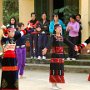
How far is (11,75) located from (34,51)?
666 cm

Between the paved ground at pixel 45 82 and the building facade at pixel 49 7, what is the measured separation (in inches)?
107

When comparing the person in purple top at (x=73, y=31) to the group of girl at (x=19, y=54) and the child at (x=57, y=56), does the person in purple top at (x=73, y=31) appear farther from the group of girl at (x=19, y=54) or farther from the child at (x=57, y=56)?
the child at (x=57, y=56)

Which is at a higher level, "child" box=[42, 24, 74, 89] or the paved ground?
"child" box=[42, 24, 74, 89]

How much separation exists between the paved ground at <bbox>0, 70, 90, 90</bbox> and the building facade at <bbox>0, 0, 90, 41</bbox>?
8.88 ft

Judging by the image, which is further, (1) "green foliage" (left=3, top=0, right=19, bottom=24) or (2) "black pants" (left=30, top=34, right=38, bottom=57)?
(1) "green foliage" (left=3, top=0, right=19, bottom=24)

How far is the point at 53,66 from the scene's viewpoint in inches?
413

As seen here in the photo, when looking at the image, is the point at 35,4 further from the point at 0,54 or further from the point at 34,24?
the point at 0,54

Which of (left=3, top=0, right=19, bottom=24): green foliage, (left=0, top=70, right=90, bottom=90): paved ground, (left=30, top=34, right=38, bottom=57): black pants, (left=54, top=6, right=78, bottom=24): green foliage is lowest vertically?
(left=0, top=70, right=90, bottom=90): paved ground

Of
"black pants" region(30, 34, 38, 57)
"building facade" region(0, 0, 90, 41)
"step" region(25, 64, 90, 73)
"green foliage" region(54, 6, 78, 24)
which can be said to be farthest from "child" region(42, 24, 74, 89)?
"green foliage" region(54, 6, 78, 24)

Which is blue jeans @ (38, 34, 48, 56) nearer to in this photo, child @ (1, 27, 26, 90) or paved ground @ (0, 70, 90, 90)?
paved ground @ (0, 70, 90, 90)

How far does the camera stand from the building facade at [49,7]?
15.9 metres

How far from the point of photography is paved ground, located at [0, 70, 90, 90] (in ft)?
36.0

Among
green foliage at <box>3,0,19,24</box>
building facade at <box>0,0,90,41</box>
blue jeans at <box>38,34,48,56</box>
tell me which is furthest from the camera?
green foliage at <box>3,0,19,24</box>

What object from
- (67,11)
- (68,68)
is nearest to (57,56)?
(68,68)
